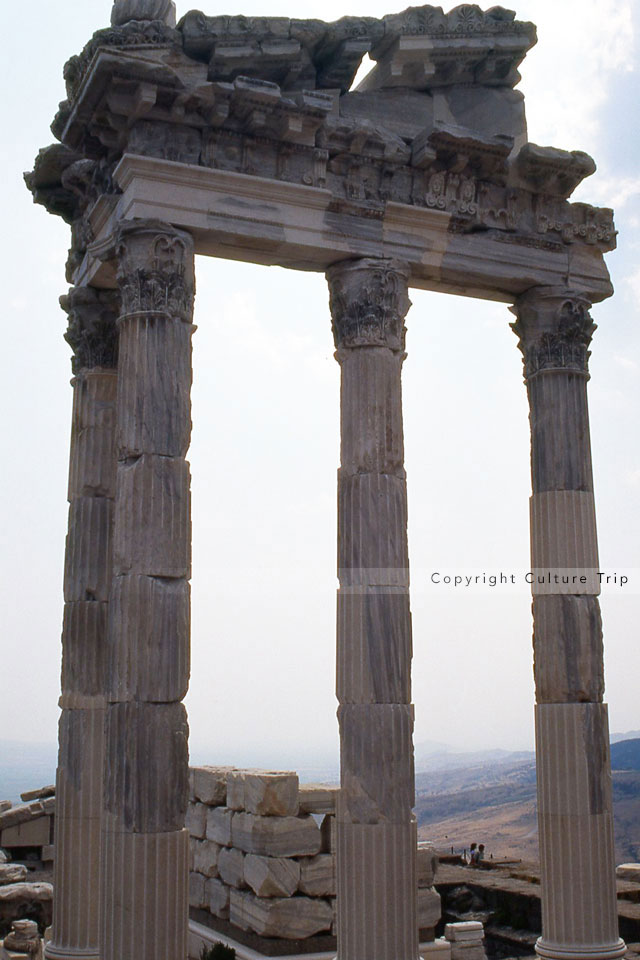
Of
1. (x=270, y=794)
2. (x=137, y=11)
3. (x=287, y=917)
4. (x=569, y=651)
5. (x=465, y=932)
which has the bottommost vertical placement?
(x=465, y=932)

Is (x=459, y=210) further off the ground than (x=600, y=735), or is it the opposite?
(x=459, y=210)

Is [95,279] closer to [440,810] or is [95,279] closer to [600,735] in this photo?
[600,735]

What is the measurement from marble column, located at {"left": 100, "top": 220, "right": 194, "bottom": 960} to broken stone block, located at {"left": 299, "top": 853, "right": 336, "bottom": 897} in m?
5.36

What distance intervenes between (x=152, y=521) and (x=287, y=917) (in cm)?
765

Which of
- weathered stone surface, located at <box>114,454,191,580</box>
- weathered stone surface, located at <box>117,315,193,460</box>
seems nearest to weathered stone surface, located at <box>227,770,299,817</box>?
weathered stone surface, located at <box>114,454,191,580</box>

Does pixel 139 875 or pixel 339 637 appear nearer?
pixel 139 875

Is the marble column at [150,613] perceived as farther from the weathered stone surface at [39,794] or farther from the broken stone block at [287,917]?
the weathered stone surface at [39,794]

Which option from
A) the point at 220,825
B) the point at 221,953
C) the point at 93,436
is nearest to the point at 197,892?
the point at 220,825

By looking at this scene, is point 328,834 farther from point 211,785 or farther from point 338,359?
point 338,359

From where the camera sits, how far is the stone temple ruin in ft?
41.3

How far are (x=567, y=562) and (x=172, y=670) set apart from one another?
5.95 metres

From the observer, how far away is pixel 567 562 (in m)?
15.4

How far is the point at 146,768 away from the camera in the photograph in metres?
12.1

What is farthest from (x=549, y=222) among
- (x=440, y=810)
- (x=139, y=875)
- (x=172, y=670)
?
(x=440, y=810)
